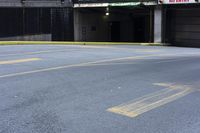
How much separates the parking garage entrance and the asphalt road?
22353 millimetres

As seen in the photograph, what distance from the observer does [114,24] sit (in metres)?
38.3

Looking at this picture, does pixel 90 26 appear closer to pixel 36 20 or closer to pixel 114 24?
pixel 114 24

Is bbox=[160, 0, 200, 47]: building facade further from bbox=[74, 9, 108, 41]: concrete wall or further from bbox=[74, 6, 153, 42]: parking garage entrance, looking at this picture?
bbox=[74, 9, 108, 41]: concrete wall

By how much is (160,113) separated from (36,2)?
1040 inches

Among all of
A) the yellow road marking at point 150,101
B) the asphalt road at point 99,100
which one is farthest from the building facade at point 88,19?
the yellow road marking at point 150,101

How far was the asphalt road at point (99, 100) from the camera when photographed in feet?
19.8

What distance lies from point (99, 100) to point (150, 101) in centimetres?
A: 105

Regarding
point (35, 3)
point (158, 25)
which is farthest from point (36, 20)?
point (158, 25)

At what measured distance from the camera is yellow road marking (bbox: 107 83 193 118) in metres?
6.88

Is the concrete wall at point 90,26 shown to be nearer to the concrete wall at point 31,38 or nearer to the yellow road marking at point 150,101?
the concrete wall at point 31,38

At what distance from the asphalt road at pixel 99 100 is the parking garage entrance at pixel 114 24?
880 inches

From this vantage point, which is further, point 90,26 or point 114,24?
point 114,24

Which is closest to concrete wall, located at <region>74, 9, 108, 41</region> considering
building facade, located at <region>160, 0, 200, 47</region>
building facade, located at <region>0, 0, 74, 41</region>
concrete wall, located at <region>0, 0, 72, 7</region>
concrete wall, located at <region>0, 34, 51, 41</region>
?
building facade, located at <region>0, 0, 74, 41</region>

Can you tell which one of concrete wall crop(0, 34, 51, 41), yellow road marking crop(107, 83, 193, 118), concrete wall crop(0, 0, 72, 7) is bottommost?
yellow road marking crop(107, 83, 193, 118)
